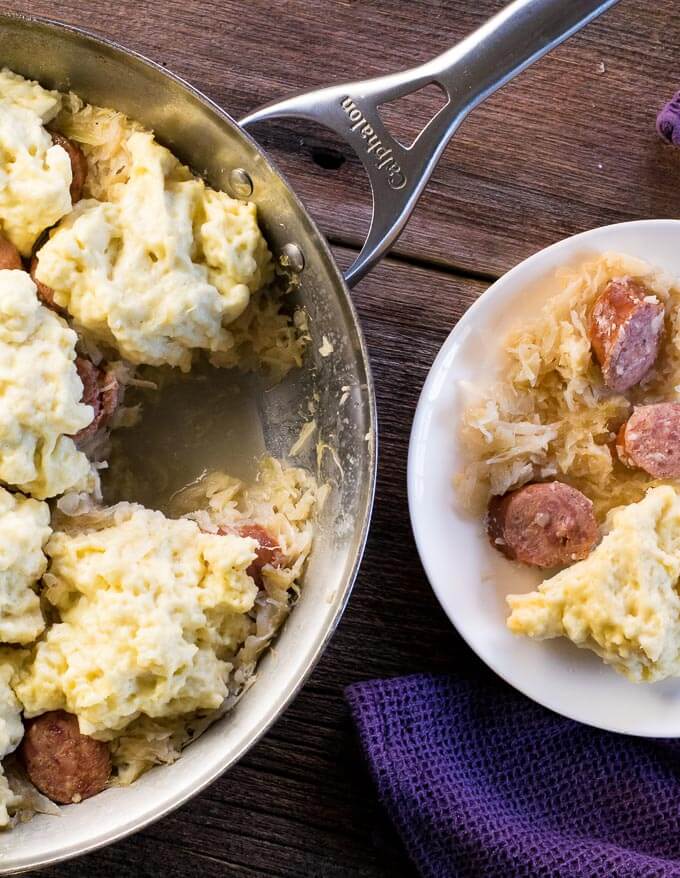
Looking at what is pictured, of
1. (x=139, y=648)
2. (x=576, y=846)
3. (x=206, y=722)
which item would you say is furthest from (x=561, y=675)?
(x=139, y=648)

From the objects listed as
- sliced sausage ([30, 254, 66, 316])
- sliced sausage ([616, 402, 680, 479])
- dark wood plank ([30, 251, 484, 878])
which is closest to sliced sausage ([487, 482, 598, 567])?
sliced sausage ([616, 402, 680, 479])

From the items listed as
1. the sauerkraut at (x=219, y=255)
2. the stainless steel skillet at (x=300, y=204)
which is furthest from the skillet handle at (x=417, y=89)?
the sauerkraut at (x=219, y=255)

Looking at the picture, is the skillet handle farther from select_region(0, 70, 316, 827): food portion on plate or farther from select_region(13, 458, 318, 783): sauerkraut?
select_region(13, 458, 318, 783): sauerkraut

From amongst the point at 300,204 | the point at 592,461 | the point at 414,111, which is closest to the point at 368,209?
the point at 414,111

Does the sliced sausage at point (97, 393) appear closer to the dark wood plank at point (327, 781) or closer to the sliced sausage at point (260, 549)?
the sliced sausage at point (260, 549)

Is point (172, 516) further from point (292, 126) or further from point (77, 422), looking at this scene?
point (292, 126)

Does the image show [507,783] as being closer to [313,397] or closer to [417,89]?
[313,397]
